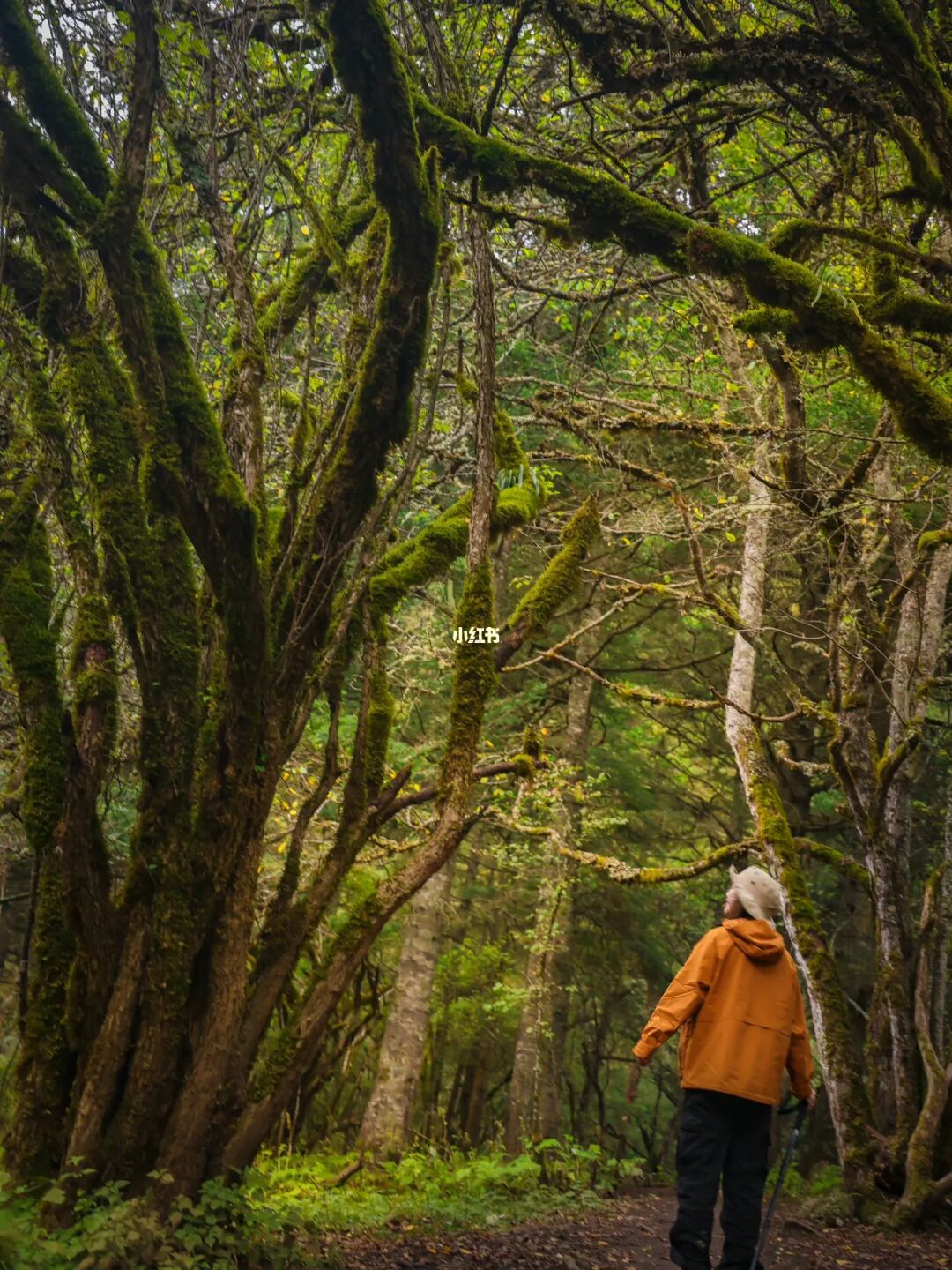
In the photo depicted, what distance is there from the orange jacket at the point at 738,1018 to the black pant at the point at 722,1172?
0.13 m

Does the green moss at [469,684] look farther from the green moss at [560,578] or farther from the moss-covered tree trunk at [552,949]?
the moss-covered tree trunk at [552,949]

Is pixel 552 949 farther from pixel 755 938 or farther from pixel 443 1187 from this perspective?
pixel 755 938

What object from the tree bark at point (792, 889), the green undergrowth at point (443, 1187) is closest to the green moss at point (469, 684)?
the tree bark at point (792, 889)

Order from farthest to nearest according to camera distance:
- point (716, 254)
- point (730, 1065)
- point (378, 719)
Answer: point (378, 719)
point (716, 254)
point (730, 1065)

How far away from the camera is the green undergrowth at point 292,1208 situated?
3869 millimetres

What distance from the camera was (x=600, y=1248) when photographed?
263 inches

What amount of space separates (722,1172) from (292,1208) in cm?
391

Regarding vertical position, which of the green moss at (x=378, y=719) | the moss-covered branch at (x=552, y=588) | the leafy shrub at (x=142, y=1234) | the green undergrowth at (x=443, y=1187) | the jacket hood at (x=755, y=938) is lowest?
the green undergrowth at (x=443, y=1187)

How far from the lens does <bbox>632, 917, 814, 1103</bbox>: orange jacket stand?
4.38m


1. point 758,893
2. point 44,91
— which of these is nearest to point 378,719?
point 758,893

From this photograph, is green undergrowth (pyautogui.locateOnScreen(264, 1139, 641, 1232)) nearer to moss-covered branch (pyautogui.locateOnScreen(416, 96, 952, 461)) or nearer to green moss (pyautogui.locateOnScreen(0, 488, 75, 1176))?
green moss (pyautogui.locateOnScreen(0, 488, 75, 1176))

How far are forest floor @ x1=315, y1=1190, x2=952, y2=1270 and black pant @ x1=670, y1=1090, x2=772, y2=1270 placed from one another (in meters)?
1.63

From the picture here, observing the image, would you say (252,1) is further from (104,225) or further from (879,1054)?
(879,1054)

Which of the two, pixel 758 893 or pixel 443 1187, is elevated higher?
pixel 758 893
